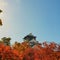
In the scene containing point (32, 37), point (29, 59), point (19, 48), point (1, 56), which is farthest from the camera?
point (32, 37)

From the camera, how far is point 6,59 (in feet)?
128

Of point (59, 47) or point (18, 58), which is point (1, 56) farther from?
point (59, 47)

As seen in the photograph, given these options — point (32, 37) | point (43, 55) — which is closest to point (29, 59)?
point (43, 55)

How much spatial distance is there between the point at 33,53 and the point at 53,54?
4.69 m

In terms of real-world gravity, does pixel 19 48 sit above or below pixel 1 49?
above

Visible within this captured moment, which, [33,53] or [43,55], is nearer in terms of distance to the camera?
[43,55]

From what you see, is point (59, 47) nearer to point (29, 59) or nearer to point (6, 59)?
point (29, 59)

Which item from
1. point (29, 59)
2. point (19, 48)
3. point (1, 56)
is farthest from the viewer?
point (19, 48)

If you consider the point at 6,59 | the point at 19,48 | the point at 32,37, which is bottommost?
the point at 6,59

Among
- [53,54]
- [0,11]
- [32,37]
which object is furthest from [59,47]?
[32,37]

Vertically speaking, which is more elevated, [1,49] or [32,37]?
[32,37]

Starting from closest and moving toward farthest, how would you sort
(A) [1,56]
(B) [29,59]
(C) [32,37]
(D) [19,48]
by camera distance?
(A) [1,56]
(B) [29,59]
(D) [19,48]
(C) [32,37]

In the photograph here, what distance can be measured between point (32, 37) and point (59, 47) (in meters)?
43.4

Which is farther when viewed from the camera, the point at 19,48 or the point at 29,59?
the point at 19,48
